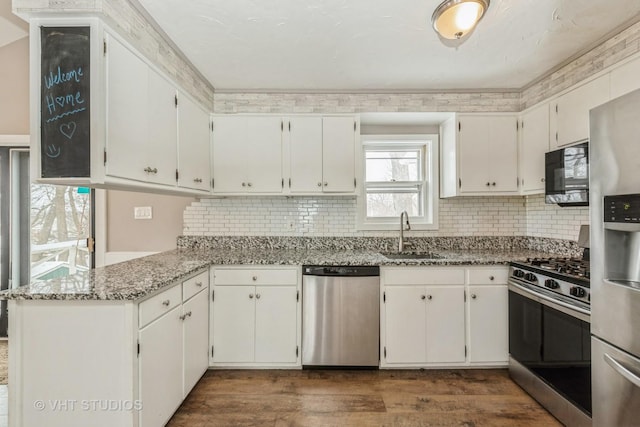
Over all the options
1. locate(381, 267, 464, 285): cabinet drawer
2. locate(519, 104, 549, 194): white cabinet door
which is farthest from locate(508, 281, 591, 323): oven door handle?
locate(519, 104, 549, 194): white cabinet door

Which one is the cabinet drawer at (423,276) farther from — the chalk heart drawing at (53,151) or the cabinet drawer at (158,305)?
the chalk heart drawing at (53,151)

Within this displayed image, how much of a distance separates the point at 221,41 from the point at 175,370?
2236 millimetres

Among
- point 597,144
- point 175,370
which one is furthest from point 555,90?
point 175,370

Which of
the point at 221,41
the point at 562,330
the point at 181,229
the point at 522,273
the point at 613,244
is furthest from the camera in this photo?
the point at 181,229

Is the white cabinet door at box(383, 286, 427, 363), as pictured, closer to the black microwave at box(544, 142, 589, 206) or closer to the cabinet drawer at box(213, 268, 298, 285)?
the cabinet drawer at box(213, 268, 298, 285)

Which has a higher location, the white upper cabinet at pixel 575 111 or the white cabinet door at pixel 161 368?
the white upper cabinet at pixel 575 111

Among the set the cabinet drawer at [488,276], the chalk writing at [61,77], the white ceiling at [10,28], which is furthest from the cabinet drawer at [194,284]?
the white ceiling at [10,28]

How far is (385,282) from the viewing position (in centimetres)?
254

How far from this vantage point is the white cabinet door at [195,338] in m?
2.11

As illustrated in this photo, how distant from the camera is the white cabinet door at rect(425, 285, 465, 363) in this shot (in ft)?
8.32

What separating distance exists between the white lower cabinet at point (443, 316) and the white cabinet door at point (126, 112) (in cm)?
195

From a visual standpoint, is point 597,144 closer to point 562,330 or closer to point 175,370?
point 562,330

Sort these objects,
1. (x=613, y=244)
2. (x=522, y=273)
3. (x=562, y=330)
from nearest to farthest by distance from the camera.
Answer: (x=613, y=244) → (x=562, y=330) → (x=522, y=273)

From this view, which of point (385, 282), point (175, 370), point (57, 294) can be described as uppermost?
point (57, 294)
